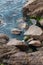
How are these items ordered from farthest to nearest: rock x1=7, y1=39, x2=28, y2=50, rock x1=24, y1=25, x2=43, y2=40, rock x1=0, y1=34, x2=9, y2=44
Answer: rock x1=24, y1=25, x2=43, y2=40 → rock x1=0, y1=34, x2=9, y2=44 → rock x1=7, y1=39, x2=28, y2=50

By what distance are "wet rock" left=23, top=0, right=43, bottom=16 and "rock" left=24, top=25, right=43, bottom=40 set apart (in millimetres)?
1265

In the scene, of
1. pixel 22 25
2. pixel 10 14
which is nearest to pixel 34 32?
pixel 22 25

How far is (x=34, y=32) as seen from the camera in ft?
29.2

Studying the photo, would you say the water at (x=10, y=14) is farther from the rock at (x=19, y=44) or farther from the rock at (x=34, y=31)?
the rock at (x=19, y=44)

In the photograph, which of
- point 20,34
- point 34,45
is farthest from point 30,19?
point 34,45

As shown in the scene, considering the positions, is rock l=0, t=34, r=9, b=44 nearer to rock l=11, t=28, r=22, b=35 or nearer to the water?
the water

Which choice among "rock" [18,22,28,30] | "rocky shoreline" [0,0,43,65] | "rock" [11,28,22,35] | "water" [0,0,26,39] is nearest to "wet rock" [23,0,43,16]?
"rocky shoreline" [0,0,43,65]

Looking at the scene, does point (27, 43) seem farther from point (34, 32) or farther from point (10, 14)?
point (10, 14)

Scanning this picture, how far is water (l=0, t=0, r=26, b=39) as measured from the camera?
9.63m

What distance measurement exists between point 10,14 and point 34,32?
2.53 meters

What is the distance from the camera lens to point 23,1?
485 inches

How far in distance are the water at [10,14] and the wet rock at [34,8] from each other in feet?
1.34

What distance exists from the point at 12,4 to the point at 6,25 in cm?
249

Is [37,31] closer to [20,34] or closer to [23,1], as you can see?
[20,34]
